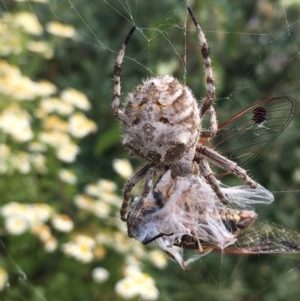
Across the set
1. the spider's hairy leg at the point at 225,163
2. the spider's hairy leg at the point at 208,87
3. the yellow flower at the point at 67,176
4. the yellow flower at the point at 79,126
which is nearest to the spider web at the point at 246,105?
the yellow flower at the point at 79,126

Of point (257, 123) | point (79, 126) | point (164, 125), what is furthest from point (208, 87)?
point (79, 126)

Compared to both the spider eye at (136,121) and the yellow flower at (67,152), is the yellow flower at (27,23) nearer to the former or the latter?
the yellow flower at (67,152)

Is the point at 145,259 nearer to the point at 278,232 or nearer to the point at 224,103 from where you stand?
the point at 224,103

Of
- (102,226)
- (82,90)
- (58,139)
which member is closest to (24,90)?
(58,139)

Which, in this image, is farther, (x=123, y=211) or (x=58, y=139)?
(x=58, y=139)

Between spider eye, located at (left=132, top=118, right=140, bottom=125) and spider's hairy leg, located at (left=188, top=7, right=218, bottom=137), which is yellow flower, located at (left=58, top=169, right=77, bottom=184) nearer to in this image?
spider's hairy leg, located at (left=188, top=7, right=218, bottom=137)

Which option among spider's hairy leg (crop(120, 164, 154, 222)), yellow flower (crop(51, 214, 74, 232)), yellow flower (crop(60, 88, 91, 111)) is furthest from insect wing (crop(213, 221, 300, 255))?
yellow flower (crop(60, 88, 91, 111))
